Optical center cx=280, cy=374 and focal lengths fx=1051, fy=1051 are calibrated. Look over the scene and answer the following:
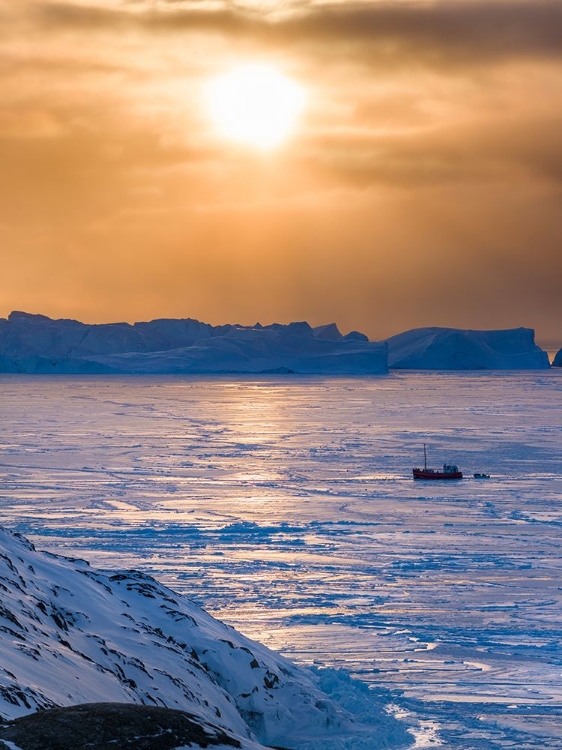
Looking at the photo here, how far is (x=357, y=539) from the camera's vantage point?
17.7 m

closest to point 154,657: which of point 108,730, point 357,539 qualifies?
point 108,730

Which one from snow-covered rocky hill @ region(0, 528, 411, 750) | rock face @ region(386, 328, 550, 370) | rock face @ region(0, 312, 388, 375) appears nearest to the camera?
snow-covered rocky hill @ region(0, 528, 411, 750)

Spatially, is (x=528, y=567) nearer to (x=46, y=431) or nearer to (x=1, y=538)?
(x=1, y=538)

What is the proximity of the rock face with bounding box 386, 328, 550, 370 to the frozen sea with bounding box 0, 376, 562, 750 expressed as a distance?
78.3 m

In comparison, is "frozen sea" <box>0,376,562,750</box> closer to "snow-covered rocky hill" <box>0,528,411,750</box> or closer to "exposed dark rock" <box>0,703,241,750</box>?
"snow-covered rocky hill" <box>0,528,411,750</box>

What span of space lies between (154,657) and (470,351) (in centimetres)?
11342

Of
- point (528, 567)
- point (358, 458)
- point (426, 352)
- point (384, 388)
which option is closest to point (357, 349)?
point (426, 352)

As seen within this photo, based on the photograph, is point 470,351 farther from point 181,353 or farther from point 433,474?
point 433,474

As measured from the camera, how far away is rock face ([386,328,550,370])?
392ft

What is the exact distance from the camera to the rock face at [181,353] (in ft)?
362

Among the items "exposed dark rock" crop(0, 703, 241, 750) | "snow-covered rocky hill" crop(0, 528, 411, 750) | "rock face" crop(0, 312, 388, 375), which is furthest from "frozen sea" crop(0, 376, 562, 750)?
"rock face" crop(0, 312, 388, 375)

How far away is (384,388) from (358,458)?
165ft

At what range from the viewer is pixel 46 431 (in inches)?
1569

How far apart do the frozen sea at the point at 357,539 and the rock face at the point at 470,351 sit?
78.3 m
